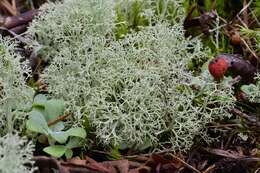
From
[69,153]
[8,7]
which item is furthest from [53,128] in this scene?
[8,7]

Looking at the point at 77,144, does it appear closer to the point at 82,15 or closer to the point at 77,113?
the point at 77,113

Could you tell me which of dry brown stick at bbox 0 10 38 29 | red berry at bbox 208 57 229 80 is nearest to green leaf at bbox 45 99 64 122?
red berry at bbox 208 57 229 80

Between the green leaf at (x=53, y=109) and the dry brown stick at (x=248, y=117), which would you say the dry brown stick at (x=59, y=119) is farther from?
the dry brown stick at (x=248, y=117)

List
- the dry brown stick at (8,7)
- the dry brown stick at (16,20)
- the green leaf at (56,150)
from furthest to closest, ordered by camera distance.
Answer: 1. the dry brown stick at (8,7)
2. the dry brown stick at (16,20)
3. the green leaf at (56,150)

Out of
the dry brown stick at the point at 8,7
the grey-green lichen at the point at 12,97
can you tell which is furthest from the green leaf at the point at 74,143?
the dry brown stick at the point at 8,7

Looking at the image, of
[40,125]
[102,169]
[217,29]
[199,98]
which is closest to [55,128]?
[40,125]

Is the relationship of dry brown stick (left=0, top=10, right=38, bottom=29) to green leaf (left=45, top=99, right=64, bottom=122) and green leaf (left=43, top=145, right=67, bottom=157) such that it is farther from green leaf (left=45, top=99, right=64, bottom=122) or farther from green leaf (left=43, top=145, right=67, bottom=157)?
green leaf (left=43, top=145, right=67, bottom=157)

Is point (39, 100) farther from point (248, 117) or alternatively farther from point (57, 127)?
point (248, 117)
